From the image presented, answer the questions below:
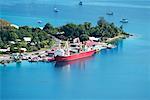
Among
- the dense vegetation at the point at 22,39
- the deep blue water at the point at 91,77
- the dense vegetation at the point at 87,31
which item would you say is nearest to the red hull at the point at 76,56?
the deep blue water at the point at 91,77

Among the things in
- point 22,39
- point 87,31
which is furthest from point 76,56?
point 87,31

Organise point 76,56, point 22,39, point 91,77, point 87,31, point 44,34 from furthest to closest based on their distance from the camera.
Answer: point 87,31 → point 44,34 → point 22,39 → point 76,56 → point 91,77

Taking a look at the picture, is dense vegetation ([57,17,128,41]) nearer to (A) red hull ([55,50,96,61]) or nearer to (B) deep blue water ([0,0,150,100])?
(B) deep blue water ([0,0,150,100])

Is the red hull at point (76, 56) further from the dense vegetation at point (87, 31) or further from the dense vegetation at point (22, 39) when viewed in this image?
the dense vegetation at point (87, 31)

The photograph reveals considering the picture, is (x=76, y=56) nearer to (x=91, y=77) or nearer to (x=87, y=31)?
(x=91, y=77)

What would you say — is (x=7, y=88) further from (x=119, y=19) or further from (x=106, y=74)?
(x=119, y=19)

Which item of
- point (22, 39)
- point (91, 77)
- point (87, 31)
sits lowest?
point (91, 77)

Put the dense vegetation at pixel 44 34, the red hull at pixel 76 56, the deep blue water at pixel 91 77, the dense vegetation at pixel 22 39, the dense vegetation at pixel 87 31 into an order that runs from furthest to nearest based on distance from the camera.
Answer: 1. the dense vegetation at pixel 87 31
2. the dense vegetation at pixel 44 34
3. the dense vegetation at pixel 22 39
4. the red hull at pixel 76 56
5. the deep blue water at pixel 91 77

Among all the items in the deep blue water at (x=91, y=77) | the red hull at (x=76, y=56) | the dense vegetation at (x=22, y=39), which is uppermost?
the dense vegetation at (x=22, y=39)
